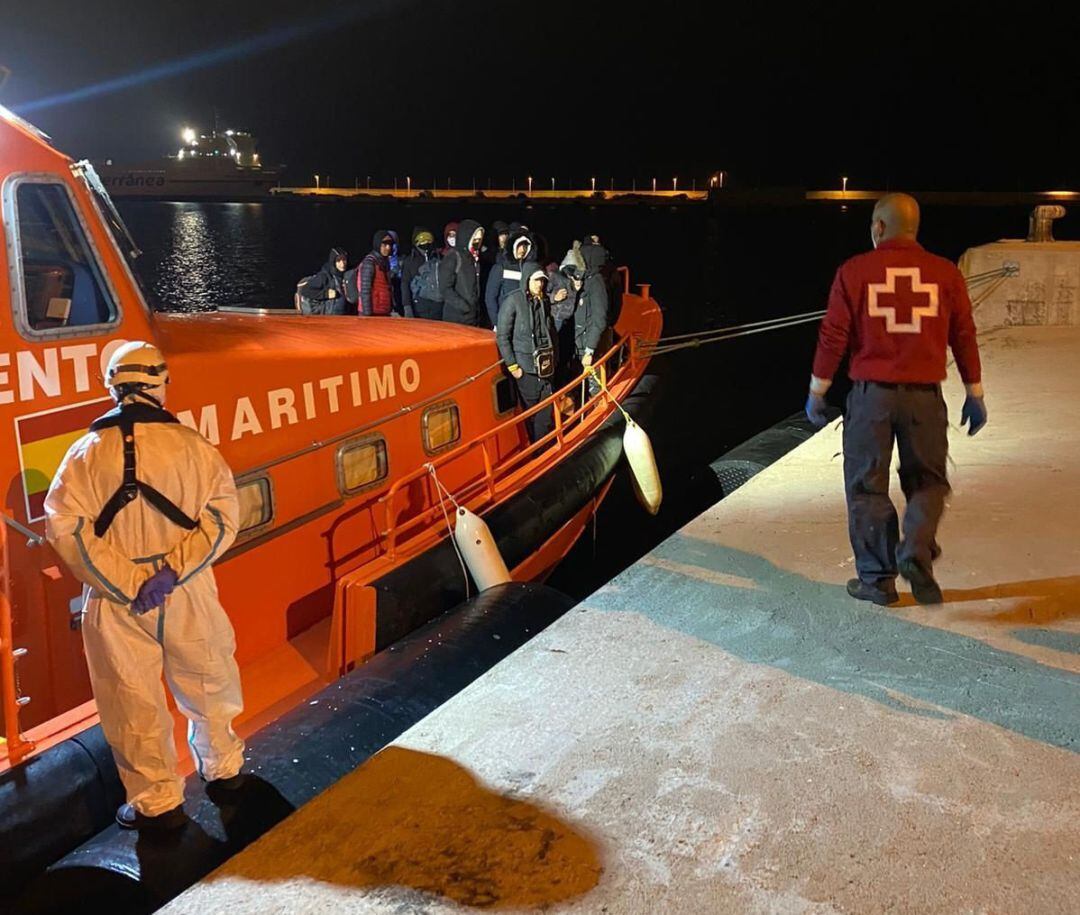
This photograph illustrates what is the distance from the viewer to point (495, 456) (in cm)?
694

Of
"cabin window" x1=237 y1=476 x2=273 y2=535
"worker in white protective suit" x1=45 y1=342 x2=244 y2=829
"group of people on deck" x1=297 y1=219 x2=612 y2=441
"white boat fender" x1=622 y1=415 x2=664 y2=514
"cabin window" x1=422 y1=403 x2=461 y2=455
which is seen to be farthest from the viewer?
"white boat fender" x1=622 y1=415 x2=664 y2=514

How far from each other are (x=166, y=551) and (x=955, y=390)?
20.4ft

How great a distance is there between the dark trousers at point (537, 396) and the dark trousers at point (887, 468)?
3.53m

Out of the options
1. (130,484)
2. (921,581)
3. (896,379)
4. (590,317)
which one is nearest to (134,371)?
(130,484)

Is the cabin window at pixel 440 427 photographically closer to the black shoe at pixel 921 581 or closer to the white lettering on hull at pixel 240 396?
the white lettering on hull at pixel 240 396

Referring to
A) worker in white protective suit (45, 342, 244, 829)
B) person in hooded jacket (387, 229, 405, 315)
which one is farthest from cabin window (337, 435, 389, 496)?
person in hooded jacket (387, 229, 405, 315)

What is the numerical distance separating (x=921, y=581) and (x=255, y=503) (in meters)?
2.81

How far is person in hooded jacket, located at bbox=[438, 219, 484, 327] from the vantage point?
858 cm

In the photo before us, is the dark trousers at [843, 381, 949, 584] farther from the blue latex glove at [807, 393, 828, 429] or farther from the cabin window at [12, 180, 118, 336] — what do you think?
the cabin window at [12, 180, 118, 336]

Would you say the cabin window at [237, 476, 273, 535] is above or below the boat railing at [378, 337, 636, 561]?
above

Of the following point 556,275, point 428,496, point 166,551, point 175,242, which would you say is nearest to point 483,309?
point 556,275

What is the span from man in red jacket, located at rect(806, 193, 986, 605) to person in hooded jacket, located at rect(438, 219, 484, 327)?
17.7ft

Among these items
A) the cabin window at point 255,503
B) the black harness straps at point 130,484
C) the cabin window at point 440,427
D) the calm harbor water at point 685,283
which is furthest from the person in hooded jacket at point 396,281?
the black harness straps at point 130,484

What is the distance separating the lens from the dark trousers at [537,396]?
6.97 metres
